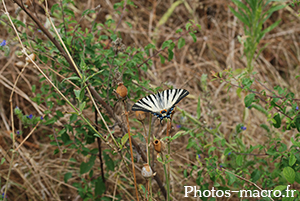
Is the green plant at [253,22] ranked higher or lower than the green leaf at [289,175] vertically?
higher

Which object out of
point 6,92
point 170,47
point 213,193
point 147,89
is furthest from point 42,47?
point 6,92

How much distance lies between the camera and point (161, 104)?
1037 mm

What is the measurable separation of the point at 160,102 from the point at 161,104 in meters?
0.02

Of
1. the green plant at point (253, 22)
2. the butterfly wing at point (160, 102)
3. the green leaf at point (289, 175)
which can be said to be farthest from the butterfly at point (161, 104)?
the green plant at point (253, 22)

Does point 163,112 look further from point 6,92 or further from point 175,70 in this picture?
point 6,92

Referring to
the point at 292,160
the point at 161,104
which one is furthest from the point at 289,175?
the point at 161,104

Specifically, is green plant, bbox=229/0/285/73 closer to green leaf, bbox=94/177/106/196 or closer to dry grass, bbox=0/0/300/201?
dry grass, bbox=0/0/300/201

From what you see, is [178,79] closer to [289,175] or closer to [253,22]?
[253,22]

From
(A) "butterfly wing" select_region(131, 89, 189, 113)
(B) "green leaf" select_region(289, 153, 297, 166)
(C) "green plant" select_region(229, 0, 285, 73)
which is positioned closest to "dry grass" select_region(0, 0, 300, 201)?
(C) "green plant" select_region(229, 0, 285, 73)

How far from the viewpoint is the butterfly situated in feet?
3.27

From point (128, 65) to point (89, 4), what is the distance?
2065 mm

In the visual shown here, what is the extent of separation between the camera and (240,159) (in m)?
1.46

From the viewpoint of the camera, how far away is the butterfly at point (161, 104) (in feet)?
3.27

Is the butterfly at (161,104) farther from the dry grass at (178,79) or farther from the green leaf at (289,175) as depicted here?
the dry grass at (178,79)
